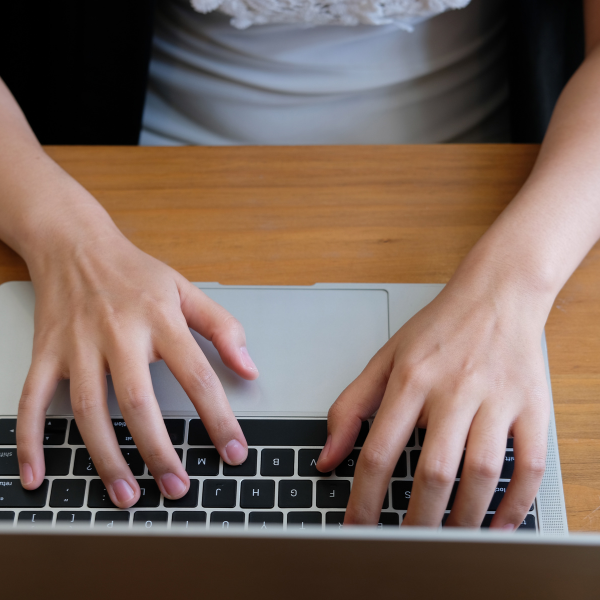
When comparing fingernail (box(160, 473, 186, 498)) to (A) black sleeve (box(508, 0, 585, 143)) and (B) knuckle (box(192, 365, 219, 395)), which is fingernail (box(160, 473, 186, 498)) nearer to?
(B) knuckle (box(192, 365, 219, 395))

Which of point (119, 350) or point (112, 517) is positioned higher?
point (119, 350)

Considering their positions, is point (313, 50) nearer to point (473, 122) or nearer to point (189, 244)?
point (473, 122)

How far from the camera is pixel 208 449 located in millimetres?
401

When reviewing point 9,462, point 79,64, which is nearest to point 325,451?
point 9,462

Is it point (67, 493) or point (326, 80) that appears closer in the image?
point (67, 493)

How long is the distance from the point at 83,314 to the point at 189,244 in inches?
5.2

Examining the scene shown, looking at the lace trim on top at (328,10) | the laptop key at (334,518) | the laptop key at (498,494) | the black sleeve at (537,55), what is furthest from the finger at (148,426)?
the black sleeve at (537,55)

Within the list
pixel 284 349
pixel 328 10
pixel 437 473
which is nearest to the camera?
pixel 437 473

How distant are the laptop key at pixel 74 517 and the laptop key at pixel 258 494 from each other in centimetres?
11

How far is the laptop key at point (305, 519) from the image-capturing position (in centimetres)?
37

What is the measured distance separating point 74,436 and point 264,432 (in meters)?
0.15

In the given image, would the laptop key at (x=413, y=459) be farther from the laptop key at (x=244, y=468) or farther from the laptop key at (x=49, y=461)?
the laptop key at (x=49, y=461)

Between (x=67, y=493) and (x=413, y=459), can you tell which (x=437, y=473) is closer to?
(x=413, y=459)

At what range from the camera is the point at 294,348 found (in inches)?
17.8
